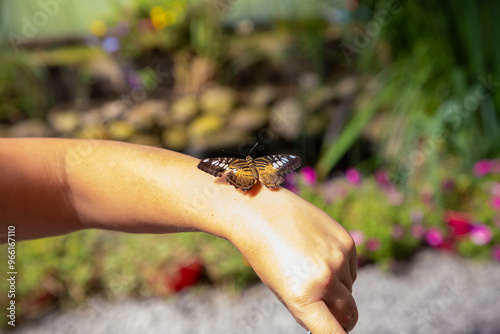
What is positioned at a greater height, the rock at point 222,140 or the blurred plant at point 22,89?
the blurred plant at point 22,89

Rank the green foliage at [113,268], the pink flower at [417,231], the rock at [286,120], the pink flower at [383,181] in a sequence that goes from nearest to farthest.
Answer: the green foliage at [113,268] < the pink flower at [417,231] < the pink flower at [383,181] < the rock at [286,120]

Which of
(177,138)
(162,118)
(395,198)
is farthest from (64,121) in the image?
(395,198)

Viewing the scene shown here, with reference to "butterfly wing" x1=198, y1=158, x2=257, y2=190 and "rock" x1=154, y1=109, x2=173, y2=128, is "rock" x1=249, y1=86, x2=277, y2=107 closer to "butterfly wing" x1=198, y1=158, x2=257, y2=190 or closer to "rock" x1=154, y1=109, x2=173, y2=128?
"rock" x1=154, y1=109, x2=173, y2=128

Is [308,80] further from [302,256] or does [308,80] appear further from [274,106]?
[302,256]

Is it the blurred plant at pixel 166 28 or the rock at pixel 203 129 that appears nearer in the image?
the rock at pixel 203 129

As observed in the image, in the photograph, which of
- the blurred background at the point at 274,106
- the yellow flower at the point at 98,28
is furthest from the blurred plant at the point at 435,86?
the yellow flower at the point at 98,28

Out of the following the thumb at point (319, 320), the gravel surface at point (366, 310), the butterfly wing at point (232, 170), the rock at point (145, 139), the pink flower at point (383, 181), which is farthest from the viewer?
the rock at point (145, 139)

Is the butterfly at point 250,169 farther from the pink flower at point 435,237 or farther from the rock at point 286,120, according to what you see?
the rock at point 286,120
